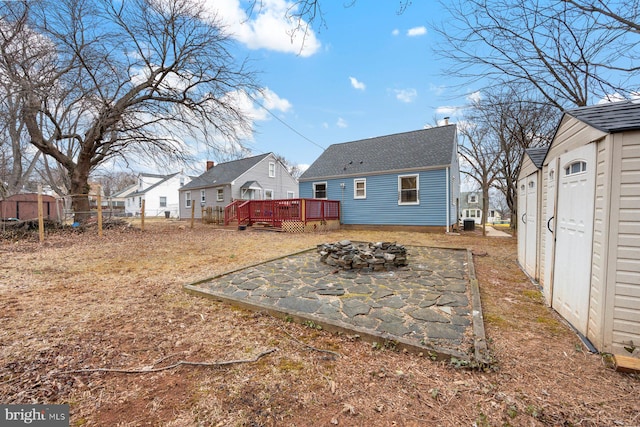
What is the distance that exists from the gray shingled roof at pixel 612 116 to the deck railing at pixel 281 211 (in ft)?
33.0

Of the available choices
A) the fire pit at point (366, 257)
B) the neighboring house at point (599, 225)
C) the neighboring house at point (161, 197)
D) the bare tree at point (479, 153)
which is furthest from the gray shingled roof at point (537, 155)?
the neighboring house at point (161, 197)

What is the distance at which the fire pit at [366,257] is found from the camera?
5.20m

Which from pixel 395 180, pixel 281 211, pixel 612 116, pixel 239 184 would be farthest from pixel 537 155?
pixel 239 184

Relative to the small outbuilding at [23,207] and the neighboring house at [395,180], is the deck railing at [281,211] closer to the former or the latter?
the neighboring house at [395,180]

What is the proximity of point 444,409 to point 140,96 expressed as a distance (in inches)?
594

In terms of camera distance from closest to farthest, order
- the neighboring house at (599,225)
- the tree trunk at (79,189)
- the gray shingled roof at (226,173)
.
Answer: the neighboring house at (599,225), the tree trunk at (79,189), the gray shingled roof at (226,173)

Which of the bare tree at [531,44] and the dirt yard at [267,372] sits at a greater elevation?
the bare tree at [531,44]

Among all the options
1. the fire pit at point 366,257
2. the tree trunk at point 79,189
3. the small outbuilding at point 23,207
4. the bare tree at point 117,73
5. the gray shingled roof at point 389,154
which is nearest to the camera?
the fire pit at point 366,257

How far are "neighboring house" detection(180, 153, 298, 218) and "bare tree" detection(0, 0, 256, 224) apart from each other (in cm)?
736

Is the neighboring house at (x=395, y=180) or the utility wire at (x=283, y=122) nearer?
the utility wire at (x=283, y=122)

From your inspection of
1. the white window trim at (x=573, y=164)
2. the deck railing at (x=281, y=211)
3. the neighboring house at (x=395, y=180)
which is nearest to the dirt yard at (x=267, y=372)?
the white window trim at (x=573, y=164)

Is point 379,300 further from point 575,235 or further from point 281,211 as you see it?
point 281,211

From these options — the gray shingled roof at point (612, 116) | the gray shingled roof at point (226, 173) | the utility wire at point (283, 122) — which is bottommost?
the gray shingled roof at point (612, 116)

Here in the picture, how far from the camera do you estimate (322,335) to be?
2.79 m
